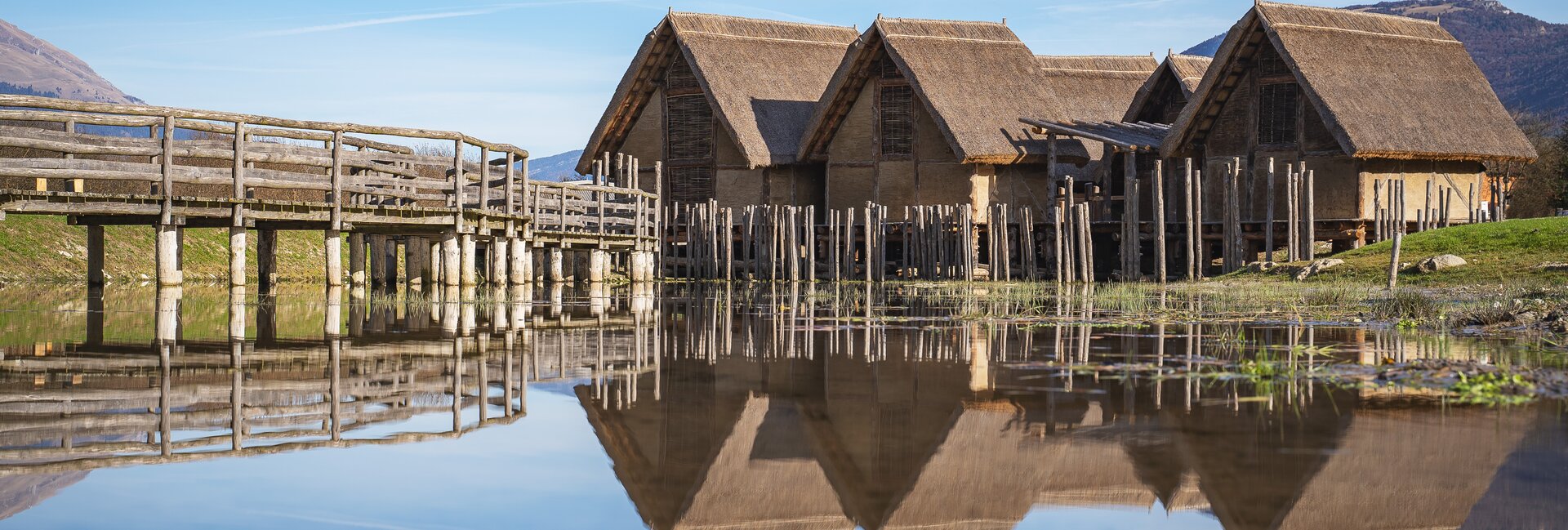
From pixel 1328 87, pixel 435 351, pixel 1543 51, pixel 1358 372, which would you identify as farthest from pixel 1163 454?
pixel 1543 51

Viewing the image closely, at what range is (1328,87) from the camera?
31.4 m

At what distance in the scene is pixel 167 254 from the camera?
1953cm

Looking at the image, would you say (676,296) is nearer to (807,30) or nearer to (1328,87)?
(1328,87)

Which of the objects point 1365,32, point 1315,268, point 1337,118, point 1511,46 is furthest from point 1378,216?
point 1511,46

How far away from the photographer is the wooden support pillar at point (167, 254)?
1939 cm

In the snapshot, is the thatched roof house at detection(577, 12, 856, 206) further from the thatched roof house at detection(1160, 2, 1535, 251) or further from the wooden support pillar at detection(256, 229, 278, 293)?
the wooden support pillar at detection(256, 229, 278, 293)

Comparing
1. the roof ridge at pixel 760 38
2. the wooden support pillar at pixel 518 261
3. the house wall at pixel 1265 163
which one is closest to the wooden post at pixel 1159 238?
the house wall at pixel 1265 163

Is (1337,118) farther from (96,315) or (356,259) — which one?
(96,315)

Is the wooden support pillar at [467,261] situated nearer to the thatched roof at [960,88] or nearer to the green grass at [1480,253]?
the green grass at [1480,253]

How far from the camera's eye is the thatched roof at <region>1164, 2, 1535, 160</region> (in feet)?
102

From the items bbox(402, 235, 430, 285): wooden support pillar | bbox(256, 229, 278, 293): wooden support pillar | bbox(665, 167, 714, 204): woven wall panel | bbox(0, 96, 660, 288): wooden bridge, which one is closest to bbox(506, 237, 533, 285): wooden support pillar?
bbox(0, 96, 660, 288): wooden bridge

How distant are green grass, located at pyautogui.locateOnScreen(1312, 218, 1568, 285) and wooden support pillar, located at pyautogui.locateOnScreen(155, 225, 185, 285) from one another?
17059mm

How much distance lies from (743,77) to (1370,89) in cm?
1517

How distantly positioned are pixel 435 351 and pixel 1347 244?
2535cm
